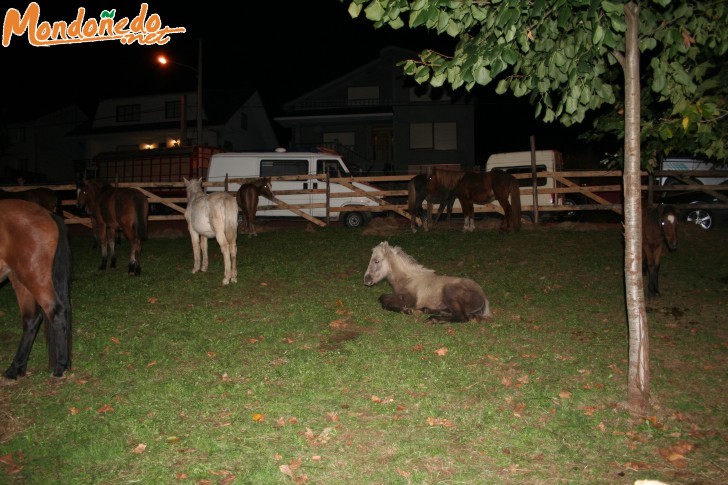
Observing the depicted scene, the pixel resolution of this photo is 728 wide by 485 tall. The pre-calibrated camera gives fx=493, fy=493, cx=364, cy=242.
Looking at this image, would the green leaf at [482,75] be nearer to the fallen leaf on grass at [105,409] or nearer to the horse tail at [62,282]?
the fallen leaf on grass at [105,409]

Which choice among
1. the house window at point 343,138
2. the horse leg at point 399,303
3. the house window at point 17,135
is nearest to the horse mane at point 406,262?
the horse leg at point 399,303

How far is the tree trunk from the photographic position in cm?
460

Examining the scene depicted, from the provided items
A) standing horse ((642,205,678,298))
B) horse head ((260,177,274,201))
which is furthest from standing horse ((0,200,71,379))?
horse head ((260,177,274,201))

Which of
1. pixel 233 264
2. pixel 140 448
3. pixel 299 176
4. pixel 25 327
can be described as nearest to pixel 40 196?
pixel 299 176

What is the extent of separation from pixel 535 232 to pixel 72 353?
464 inches

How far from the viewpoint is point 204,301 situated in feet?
27.8

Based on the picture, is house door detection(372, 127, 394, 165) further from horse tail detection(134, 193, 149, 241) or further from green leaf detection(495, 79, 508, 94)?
green leaf detection(495, 79, 508, 94)

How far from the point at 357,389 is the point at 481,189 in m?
11.1

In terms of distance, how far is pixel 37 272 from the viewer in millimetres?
5492

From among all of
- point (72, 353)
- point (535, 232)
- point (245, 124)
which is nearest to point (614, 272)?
point (535, 232)

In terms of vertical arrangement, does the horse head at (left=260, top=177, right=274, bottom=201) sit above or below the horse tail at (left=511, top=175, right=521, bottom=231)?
above

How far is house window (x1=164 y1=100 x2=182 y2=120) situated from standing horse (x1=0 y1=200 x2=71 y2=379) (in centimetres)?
3781

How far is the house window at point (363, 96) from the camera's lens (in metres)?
35.2

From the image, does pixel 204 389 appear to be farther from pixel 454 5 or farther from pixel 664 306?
pixel 664 306
